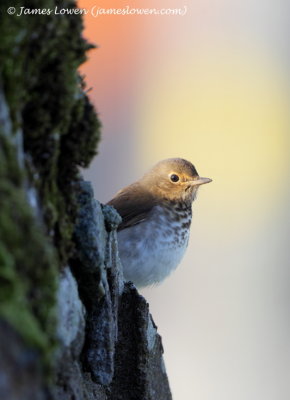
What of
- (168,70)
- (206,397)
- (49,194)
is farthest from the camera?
(168,70)

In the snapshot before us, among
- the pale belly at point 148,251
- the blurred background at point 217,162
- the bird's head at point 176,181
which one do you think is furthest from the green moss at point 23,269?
the blurred background at point 217,162

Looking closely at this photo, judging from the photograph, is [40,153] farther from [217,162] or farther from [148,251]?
[217,162]

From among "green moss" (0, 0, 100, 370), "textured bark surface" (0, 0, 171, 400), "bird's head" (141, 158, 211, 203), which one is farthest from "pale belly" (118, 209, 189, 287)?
"green moss" (0, 0, 100, 370)

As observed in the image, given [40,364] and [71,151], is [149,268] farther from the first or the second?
[40,364]

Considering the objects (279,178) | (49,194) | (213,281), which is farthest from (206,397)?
(49,194)

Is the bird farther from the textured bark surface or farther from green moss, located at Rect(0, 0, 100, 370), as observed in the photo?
green moss, located at Rect(0, 0, 100, 370)

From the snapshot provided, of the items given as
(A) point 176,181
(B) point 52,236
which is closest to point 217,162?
(A) point 176,181

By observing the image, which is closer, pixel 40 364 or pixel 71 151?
pixel 40 364

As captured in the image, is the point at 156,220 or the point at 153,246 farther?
the point at 156,220
